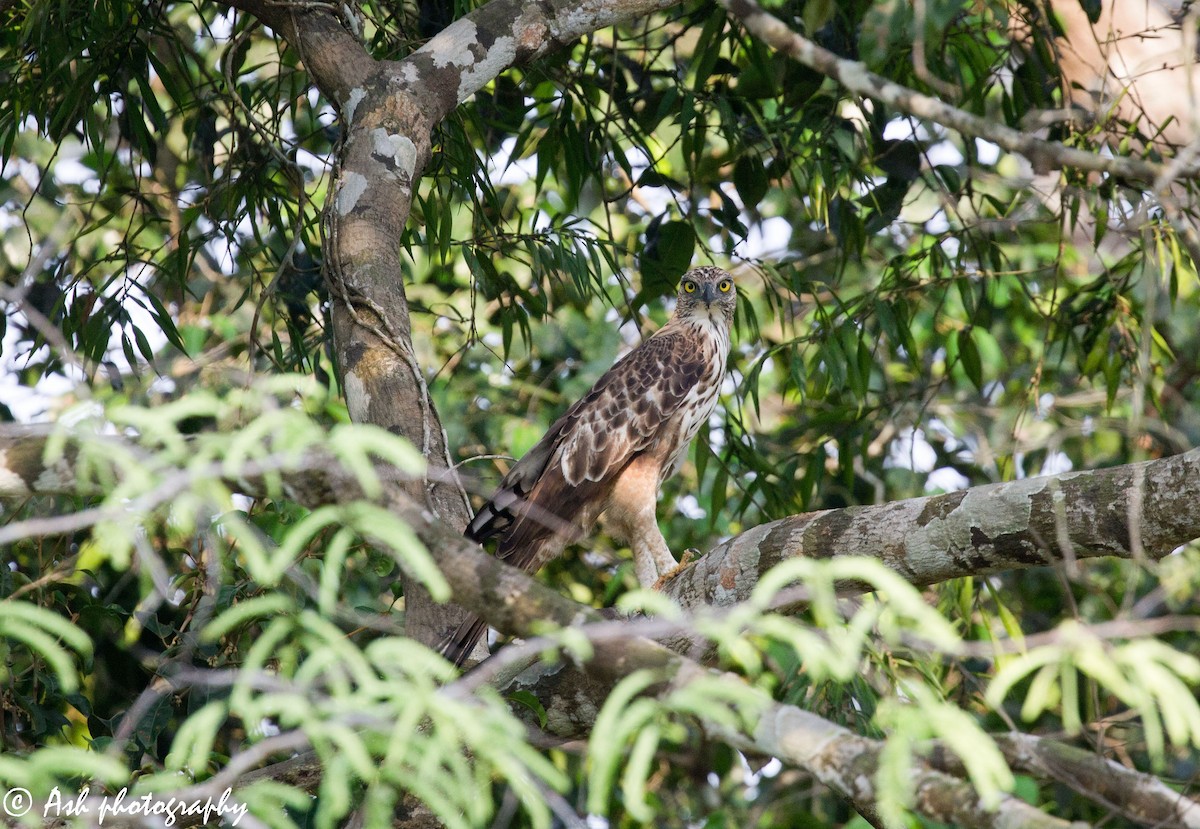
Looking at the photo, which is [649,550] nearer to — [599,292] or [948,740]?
[599,292]

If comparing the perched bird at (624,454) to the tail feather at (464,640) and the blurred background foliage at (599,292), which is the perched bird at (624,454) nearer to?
the blurred background foliage at (599,292)

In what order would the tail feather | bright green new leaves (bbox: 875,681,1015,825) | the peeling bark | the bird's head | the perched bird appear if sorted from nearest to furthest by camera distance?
bright green new leaves (bbox: 875,681,1015,825) < the peeling bark < the tail feather < the perched bird < the bird's head

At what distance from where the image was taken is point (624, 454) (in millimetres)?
4523

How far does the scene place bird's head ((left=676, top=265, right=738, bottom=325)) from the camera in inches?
198

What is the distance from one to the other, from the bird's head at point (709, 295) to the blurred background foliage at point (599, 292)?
310mm

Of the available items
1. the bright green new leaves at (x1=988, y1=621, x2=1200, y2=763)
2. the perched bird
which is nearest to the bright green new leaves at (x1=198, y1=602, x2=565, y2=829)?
the bright green new leaves at (x1=988, y1=621, x2=1200, y2=763)

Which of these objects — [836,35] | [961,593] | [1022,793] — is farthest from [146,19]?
[1022,793]

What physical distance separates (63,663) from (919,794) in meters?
1.08

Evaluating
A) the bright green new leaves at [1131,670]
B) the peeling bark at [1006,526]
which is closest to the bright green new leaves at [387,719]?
the bright green new leaves at [1131,670]

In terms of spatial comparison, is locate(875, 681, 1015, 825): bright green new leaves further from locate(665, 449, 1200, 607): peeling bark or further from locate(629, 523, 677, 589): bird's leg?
locate(629, 523, 677, 589): bird's leg

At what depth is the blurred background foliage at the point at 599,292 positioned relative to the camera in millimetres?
3420

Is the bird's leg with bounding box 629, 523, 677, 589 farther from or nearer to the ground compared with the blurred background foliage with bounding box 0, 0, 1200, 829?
nearer to the ground

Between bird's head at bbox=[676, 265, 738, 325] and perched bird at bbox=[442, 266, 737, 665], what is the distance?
0.15 meters

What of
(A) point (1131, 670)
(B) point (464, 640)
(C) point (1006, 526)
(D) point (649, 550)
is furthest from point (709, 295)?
(A) point (1131, 670)
